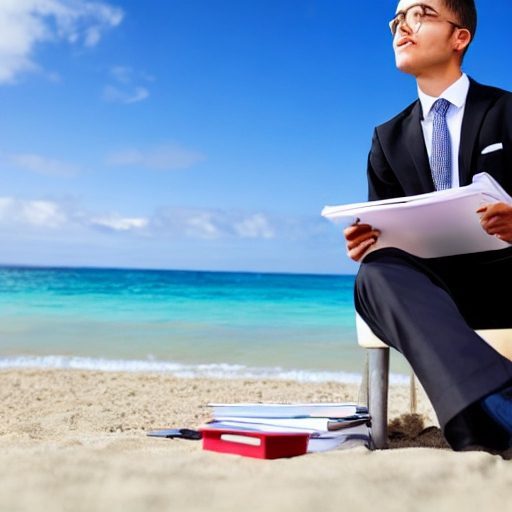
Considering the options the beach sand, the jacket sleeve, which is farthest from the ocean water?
the beach sand

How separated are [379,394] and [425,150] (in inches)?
29.5

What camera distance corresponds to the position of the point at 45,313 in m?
11.5

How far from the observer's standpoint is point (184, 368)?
19.2 ft

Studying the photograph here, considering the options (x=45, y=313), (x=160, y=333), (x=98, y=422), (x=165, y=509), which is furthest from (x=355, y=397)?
(x=45, y=313)

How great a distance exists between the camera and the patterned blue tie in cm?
211

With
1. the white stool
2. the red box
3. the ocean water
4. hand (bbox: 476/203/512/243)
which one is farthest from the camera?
the ocean water

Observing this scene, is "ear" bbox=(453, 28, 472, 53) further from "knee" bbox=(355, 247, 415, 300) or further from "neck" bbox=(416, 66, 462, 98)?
"knee" bbox=(355, 247, 415, 300)

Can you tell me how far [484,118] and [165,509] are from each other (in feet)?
4.85

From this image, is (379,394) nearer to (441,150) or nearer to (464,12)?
(441,150)

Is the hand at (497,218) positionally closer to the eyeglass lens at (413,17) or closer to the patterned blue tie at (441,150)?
the patterned blue tie at (441,150)

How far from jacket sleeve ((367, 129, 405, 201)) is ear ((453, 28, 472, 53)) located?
1.22 ft

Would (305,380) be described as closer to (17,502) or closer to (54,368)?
(54,368)

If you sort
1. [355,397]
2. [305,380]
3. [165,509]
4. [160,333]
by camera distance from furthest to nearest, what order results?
[160,333], [305,380], [355,397], [165,509]

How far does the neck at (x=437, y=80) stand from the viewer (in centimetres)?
213
